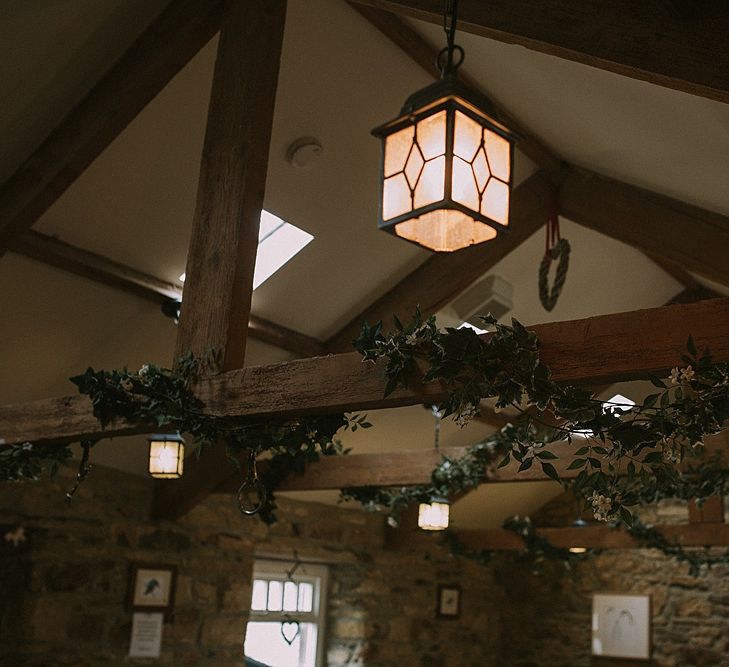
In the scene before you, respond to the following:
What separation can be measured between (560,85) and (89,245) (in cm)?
235

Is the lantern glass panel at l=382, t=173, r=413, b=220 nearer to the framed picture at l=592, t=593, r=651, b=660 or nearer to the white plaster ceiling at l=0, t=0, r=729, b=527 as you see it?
the white plaster ceiling at l=0, t=0, r=729, b=527

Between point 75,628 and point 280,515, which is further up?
point 280,515

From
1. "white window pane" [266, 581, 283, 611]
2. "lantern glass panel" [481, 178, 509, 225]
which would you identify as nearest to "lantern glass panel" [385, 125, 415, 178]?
"lantern glass panel" [481, 178, 509, 225]

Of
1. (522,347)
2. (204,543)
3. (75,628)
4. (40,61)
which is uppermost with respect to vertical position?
(40,61)

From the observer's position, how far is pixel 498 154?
245cm

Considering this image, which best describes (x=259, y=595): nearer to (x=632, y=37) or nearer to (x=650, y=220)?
(x=650, y=220)

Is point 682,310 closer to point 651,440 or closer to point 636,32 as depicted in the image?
point 651,440

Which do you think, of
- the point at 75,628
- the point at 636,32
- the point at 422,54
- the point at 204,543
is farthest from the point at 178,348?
the point at 204,543

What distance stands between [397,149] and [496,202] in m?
0.30

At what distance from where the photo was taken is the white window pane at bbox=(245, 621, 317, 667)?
7.07 m

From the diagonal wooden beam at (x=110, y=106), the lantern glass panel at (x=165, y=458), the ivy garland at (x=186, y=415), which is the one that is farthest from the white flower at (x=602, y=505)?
the lantern glass panel at (x=165, y=458)

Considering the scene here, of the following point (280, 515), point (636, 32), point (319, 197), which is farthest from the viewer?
point (280, 515)

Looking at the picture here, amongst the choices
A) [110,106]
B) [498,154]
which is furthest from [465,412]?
[110,106]

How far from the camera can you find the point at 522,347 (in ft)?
7.81
